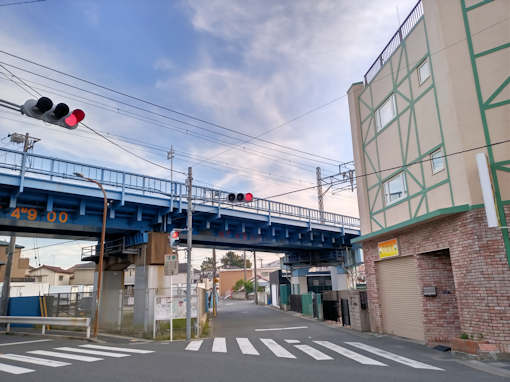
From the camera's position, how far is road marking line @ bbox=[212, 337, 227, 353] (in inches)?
497

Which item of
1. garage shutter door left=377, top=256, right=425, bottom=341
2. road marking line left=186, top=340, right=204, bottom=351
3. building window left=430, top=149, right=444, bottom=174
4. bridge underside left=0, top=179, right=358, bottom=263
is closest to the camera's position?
building window left=430, top=149, right=444, bottom=174

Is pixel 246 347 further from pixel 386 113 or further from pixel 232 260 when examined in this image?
pixel 232 260

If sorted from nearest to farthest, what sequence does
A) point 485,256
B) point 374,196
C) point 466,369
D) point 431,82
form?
point 466,369 < point 485,256 < point 431,82 < point 374,196

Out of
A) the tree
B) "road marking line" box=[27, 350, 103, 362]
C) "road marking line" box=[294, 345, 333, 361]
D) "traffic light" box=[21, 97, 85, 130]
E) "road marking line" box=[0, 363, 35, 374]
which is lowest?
"road marking line" box=[294, 345, 333, 361]

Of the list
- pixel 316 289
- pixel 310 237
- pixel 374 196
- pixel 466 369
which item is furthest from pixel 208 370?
pixel 316 289

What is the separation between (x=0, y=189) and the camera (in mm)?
17297

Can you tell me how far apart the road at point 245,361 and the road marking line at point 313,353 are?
31mm

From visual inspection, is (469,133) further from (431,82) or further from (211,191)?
(211,191)

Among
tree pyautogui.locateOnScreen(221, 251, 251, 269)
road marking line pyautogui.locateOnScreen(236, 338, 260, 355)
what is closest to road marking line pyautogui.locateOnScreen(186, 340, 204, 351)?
road marking line pyautogui.locateOnScreen(236, 338, 260, 355)

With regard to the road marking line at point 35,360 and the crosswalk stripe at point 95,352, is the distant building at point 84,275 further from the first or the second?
the road marking line at point 35,360

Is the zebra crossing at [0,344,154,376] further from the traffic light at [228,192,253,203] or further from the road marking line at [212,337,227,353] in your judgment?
the traffic light at [228,192,253,203]

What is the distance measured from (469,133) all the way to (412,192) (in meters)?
3.52

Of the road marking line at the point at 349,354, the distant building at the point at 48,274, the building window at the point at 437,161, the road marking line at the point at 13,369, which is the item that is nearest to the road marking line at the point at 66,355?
the road marking line at the point at 13,369

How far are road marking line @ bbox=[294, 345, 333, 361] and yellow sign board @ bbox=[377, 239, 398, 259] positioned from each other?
5.57m
